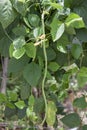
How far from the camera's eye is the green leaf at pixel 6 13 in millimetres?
640

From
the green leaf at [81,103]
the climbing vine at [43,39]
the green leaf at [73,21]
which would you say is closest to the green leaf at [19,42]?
the climbing vine at [43,39]

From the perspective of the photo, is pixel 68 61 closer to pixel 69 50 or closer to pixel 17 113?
pixel 69 50

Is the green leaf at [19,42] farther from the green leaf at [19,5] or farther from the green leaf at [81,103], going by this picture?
the green leaf at [81,103]

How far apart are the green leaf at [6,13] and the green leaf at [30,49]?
0.07 meters

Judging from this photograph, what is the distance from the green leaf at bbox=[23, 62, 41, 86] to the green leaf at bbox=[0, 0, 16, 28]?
0.47ft

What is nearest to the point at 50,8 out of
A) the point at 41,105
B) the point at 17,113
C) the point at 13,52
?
the point at 13,52

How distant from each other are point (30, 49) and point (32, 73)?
8 cm

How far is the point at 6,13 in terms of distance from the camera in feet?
2.11

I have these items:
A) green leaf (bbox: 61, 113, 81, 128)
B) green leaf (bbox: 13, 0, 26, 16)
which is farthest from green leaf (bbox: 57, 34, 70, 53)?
green leaf (bbox: 61, 113, 81, 128)

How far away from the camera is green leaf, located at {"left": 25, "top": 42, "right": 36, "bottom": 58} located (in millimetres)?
682

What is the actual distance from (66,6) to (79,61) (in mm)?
198

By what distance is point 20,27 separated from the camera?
28.0 inches

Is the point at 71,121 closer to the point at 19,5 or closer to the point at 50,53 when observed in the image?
the point at 50,53

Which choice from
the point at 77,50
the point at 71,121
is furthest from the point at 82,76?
the point at 71,121
